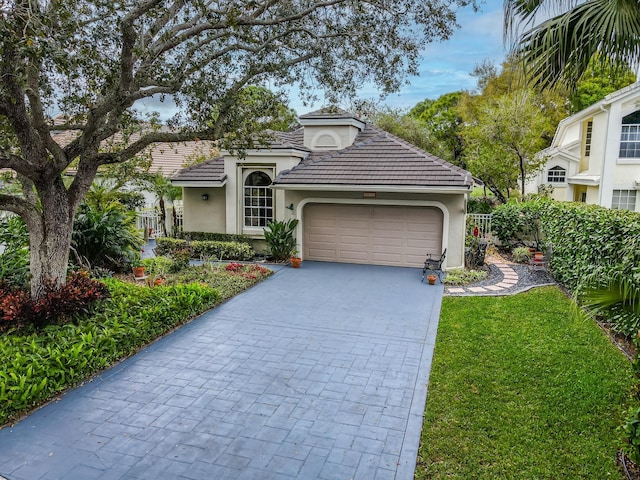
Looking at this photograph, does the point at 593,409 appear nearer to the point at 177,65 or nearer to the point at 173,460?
the point at 173,460

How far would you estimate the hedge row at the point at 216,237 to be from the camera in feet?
56.1

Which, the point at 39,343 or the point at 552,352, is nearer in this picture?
the point at 39,343

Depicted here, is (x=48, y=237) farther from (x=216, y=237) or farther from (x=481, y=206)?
(x=481, y=206)

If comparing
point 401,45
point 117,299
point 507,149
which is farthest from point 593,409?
point 507,149

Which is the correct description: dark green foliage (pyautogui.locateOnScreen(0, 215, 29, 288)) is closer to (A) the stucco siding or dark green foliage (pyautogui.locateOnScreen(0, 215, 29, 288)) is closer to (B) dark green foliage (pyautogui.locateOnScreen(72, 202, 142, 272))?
(B) dark green foliage (pyautogui.locateOnScreen(72, 202, 142, 272))

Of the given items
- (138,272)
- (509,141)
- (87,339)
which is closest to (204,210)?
(138,272)

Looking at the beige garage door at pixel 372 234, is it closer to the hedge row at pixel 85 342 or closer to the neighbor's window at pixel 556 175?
the hedge row at pixel 85 342

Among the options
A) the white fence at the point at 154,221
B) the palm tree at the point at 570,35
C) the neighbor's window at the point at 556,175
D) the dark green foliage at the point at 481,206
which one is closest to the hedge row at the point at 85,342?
the palm tree at the point at 570,35

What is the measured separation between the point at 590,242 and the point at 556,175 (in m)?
19.7

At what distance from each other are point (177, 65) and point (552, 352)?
8881 mm

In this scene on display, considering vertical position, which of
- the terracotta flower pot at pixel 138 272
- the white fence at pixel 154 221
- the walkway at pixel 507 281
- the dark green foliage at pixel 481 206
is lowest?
the walkway at pixel 507 281

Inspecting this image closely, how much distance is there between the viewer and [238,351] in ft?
27.5

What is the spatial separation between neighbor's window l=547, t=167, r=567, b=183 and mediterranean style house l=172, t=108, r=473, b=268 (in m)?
14.7

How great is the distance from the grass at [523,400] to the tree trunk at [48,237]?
276 inches
